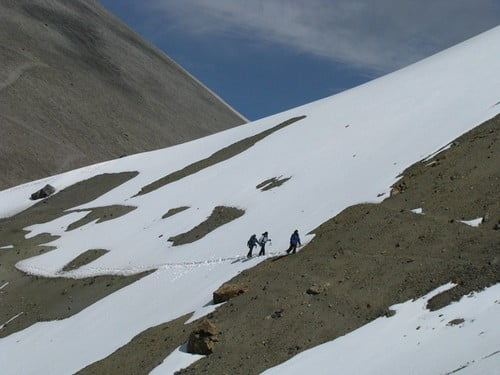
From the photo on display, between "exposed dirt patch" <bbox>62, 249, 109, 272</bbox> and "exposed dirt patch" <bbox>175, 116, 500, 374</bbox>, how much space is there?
1767 centimetres

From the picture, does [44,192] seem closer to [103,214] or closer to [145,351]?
[103,214]

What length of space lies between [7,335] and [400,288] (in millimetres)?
23360

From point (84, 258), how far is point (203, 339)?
76.7 ft

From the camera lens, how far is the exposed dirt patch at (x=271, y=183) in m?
43.0

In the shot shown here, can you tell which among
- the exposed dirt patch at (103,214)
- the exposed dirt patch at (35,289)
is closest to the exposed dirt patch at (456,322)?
the exposed dirt patch at (35,289)

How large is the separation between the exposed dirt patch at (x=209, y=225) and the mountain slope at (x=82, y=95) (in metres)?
68.2

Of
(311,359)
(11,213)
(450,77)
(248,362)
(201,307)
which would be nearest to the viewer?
(311,359)

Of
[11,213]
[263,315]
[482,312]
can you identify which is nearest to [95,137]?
[11,213]

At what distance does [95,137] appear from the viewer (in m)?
126

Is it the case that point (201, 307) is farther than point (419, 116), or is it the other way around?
point (419, 116)

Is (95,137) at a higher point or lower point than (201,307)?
higher

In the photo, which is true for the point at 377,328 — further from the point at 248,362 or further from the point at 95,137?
the point at 95,137

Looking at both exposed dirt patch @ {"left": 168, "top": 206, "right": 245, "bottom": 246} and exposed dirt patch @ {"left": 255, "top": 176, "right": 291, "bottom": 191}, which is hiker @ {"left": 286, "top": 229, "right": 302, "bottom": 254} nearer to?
exposed dirt patch @ {"left": 168, "top": 206, "right": 245, "bottom": 246}

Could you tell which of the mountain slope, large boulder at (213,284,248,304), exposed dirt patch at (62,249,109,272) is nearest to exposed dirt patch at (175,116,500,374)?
large boulder at (213,284,248,304)
